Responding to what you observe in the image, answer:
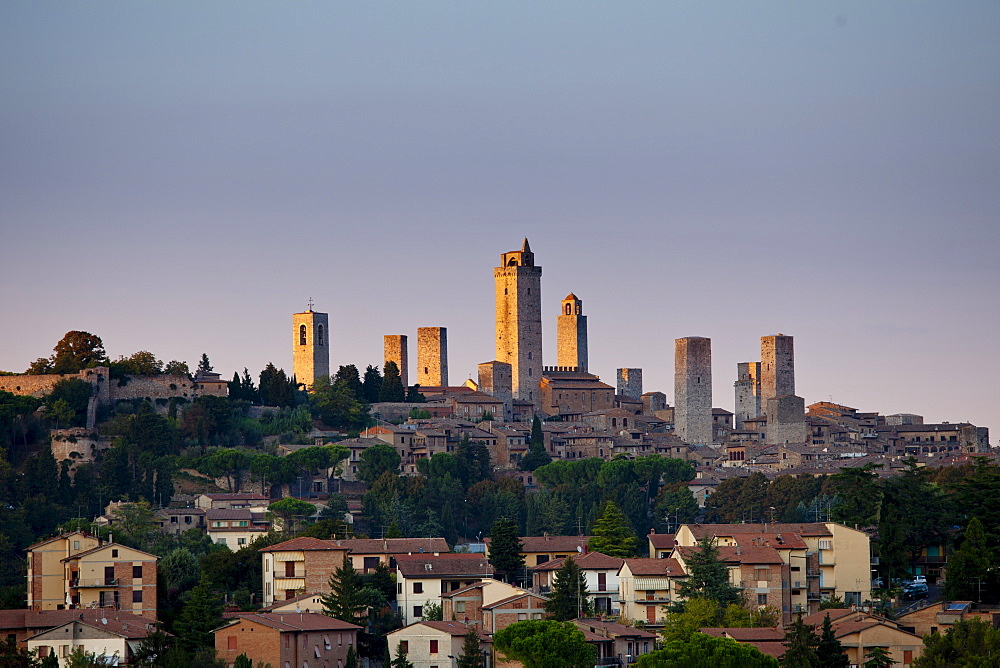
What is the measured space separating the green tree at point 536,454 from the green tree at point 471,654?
132 ft

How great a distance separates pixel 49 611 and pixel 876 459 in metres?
49.4

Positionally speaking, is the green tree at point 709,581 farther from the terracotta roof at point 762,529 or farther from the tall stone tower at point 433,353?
the tall stone tower at point 433,353

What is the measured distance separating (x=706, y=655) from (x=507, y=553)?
1517 centimetres

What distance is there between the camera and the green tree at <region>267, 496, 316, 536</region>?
2867 inches

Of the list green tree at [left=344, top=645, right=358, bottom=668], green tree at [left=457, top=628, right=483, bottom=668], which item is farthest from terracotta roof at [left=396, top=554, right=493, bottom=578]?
green tree at [left=457, top=628, right=483, bottom=668]

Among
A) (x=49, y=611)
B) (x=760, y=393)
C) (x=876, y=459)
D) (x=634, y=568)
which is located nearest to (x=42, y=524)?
(x=49, y=611)

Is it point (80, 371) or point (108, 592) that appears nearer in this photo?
point (108, 592)

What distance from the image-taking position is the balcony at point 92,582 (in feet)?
180

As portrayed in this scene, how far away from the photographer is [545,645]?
4659 cm

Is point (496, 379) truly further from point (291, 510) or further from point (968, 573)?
point (968, 573)

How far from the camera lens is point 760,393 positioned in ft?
359

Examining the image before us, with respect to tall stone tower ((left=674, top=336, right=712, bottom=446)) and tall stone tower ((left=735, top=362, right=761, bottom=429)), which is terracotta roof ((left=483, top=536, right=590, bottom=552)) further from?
tall stone tower ((left=735, top=362, right=761, bottom=429))

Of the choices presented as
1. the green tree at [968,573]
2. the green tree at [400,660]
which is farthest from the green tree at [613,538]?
the green tree at [400,660]

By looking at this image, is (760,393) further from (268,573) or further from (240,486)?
(268,573)
